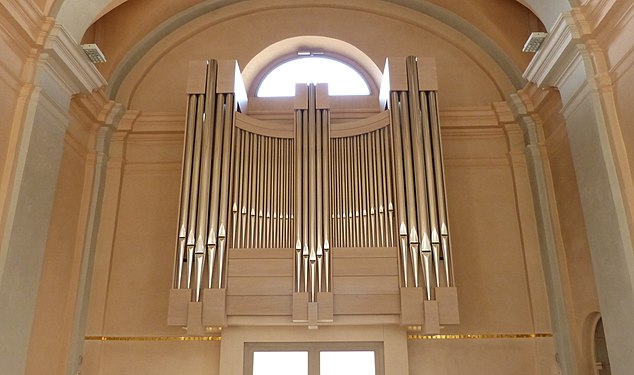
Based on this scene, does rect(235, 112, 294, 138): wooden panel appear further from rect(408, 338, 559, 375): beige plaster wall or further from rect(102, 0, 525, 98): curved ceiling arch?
rect(408, 338, 559, 375): beige plaster wall

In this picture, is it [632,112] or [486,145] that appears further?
[486,145]

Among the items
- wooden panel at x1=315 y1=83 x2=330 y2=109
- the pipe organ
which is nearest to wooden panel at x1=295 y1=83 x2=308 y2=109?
the pipe organ

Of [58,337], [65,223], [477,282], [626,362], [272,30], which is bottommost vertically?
[626,362]

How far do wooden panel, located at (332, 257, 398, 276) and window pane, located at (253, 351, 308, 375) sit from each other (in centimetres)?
113

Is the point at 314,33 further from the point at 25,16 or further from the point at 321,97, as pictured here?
the point at 25,16

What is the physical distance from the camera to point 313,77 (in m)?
7.18

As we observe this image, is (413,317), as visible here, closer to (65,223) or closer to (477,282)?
(477,282)

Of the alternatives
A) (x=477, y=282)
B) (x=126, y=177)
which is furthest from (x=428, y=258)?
(x=126, y=177)

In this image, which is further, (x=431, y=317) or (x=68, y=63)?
(x=68, y=63)

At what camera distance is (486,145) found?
6.64 m

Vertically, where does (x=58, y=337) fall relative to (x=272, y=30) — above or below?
below

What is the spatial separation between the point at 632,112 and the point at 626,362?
187cm

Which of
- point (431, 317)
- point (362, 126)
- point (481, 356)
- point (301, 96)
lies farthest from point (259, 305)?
point (481, 356)

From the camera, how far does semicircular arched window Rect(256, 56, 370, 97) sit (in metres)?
7.05
